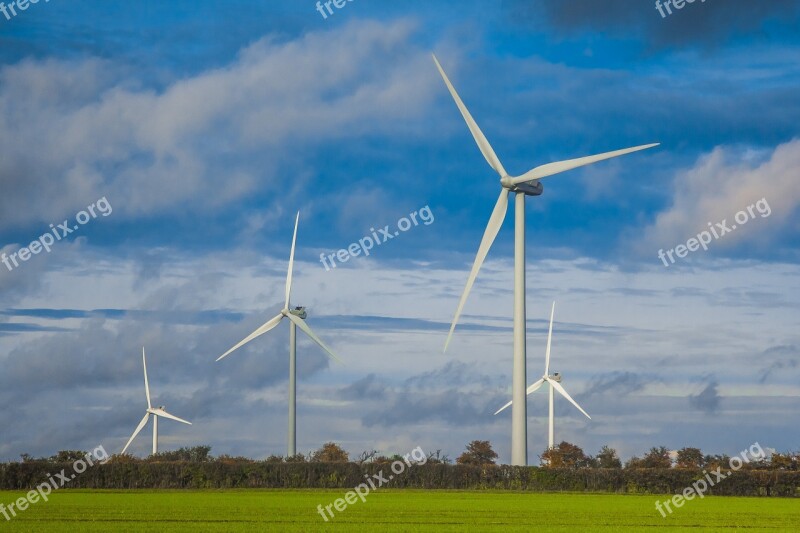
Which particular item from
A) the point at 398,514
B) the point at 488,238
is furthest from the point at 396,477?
the point at 398,514

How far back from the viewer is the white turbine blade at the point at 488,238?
63812 mm

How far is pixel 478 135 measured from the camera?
232ft

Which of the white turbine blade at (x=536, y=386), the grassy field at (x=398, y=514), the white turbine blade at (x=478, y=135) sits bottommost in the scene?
the grassy field at (x=398, y=514)

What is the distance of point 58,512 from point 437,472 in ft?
109

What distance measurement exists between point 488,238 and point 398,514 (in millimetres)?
24782

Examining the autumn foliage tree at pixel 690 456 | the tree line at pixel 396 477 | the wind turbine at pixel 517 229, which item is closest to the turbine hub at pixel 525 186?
the wind turbine at pixel 517 229

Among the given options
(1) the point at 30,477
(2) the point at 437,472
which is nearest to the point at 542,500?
(2) the point at 437,472

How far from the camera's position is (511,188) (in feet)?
234

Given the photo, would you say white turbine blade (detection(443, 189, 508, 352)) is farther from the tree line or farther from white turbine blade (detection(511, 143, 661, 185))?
the tree line

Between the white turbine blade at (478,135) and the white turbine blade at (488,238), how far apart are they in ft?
5.85

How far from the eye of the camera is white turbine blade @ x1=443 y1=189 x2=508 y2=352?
209 feet

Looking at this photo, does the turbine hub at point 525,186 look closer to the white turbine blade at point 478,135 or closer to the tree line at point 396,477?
the white turbine blade at point 478,135

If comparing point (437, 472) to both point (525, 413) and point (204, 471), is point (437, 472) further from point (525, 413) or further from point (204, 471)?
point (204, 471)

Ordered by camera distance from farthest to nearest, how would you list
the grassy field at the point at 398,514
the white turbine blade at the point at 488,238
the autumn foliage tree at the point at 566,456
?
1. the autumn foliage tree at the point at 566,456
2. the white turbine blade at the point at 488,238
3. the grassy field at the point at 398,514
